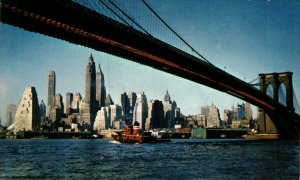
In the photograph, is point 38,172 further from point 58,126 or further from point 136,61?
point 58,126

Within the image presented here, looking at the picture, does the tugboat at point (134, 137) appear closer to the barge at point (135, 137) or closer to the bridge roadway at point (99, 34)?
the barge at point (135, 137)

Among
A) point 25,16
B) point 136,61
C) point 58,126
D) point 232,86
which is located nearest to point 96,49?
point 136,61

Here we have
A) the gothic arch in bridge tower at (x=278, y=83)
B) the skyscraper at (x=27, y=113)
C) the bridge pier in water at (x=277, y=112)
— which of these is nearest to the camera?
the bridge pier in water at (x=277, y=112)

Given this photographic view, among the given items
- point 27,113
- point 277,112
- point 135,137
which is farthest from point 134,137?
point 27,113

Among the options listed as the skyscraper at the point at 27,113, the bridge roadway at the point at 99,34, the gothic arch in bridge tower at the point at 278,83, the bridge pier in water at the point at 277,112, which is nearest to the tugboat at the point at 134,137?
the bridge roadway at the point at 99,34

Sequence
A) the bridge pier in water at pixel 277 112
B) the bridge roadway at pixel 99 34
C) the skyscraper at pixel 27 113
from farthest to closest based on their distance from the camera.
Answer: the skyscraper at pixel 27 113 < the bridge pier in water at pixel 277 112 < the bridge roadway at pixel 99 34

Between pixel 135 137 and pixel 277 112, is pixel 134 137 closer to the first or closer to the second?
pixel 135 137
